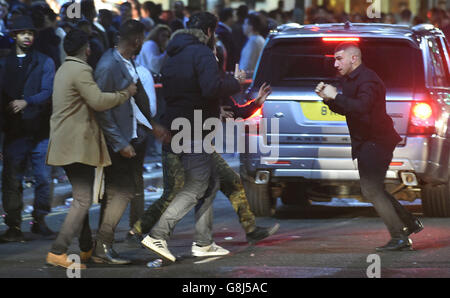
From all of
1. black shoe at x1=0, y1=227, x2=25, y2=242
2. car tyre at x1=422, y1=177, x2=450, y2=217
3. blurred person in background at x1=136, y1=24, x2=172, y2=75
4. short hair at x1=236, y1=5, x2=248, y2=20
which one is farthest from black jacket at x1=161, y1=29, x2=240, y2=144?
short hair at x1=236, y1=5, x2=248, y2=20

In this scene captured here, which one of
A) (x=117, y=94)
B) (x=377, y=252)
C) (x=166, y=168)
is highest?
(x=117, y=94)

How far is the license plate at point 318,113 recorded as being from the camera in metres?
10.2

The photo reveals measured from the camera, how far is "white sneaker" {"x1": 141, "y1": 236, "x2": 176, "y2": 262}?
26.8 ft

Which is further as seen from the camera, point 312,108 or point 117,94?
point 312,108

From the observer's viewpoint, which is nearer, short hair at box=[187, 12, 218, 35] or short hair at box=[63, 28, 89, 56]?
short hair at box=[63, 28, 89, 56]

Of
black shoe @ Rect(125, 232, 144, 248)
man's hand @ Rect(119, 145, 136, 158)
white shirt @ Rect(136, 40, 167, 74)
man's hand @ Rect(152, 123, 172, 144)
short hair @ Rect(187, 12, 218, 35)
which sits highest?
short hair @ Rect(187, 12, 218, 35)

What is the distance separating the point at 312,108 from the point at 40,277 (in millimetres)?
3527

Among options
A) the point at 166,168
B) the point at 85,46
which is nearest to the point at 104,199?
the point at 166,168

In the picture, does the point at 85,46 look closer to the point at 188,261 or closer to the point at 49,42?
the point at 188,261

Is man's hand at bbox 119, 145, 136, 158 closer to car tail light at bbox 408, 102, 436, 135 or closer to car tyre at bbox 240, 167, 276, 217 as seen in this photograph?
car tyre at bbox 240, 167, 276, 217

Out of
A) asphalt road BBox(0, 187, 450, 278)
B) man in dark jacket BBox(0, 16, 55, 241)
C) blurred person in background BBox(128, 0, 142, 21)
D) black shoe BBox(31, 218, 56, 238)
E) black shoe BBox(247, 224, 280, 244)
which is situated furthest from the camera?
blurred person in background BBox(128, 0, 142, 21)

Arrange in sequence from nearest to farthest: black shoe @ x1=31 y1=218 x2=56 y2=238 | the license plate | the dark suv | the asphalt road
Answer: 1. the asphalt road
2. black shoe @ x1=31 y1=218 x2=56 y2=238
3. the dark suv
4. the license plate

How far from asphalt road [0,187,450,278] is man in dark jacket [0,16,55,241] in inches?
11.6

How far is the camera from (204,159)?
8336mm
